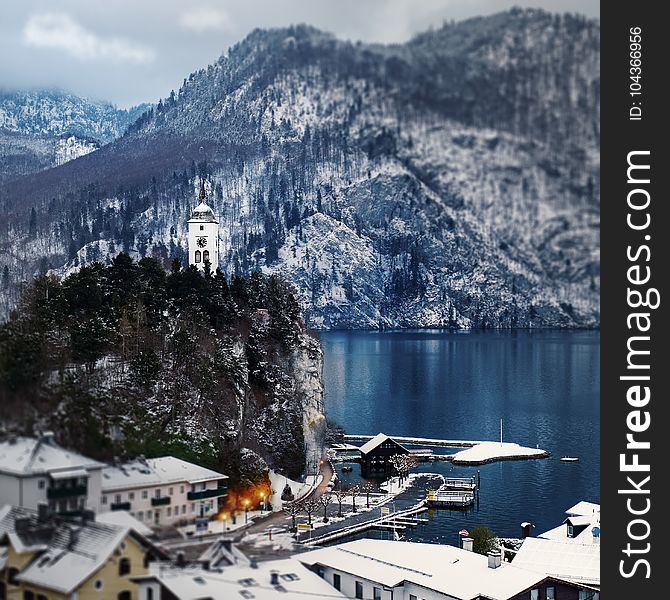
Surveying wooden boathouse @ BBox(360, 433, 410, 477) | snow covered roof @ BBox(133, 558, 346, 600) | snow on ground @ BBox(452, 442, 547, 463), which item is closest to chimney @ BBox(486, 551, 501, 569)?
snow covered roof @ BBox(133, 558, 346, 600)

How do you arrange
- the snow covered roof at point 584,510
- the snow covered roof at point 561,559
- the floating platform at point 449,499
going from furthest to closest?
the floating platform at point 449,499, the snow covered roof at point 584,510, the snow covered roof at point 561,559

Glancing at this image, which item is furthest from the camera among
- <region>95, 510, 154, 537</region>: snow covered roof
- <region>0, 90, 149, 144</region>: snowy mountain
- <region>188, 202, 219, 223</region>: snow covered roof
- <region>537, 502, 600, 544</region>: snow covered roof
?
<region>537, 502, 600, 544</region>: snow covered roof

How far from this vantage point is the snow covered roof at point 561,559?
57.3 ft

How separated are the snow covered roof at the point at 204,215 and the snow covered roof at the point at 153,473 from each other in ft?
7.69

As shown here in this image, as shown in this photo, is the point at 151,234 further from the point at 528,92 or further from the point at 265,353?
the point at 528,92

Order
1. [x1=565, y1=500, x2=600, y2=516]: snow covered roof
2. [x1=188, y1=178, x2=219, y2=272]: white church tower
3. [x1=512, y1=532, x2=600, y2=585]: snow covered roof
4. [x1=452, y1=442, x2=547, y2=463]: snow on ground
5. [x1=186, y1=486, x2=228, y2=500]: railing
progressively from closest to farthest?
[x1=186, y1=486, x2=228, y2=500]: railing, [x1=188, y1=178, x2=219, y2=272]: white church tower, [x1=512, y1=532, x2=600, y2=585]: snow covered roof, [x1=565, y1=500, x2=600, y2=516]: snow covered roof, [x1=452, y1=442, x2=547, y2=463]: snow on ground

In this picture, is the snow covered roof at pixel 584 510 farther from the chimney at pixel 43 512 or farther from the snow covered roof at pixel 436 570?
the chimney at pixel 43 512

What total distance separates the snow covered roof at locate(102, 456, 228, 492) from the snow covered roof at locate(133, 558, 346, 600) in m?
0.38

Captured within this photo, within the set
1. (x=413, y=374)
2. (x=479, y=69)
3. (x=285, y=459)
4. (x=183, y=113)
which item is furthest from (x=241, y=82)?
(x=413, y=374)

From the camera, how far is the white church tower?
6.64 meters

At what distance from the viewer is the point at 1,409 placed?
12.6 feet

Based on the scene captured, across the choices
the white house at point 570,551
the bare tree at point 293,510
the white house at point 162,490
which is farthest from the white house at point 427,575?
the white house at point 162,490

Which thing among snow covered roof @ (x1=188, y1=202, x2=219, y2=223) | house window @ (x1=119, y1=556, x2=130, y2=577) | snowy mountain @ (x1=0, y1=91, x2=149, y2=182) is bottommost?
house window @ (x1=119, y1=556, x2=130, y2=577)

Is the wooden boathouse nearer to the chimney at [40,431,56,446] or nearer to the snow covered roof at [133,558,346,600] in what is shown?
the snow covered roof at [133,558,346,600]
